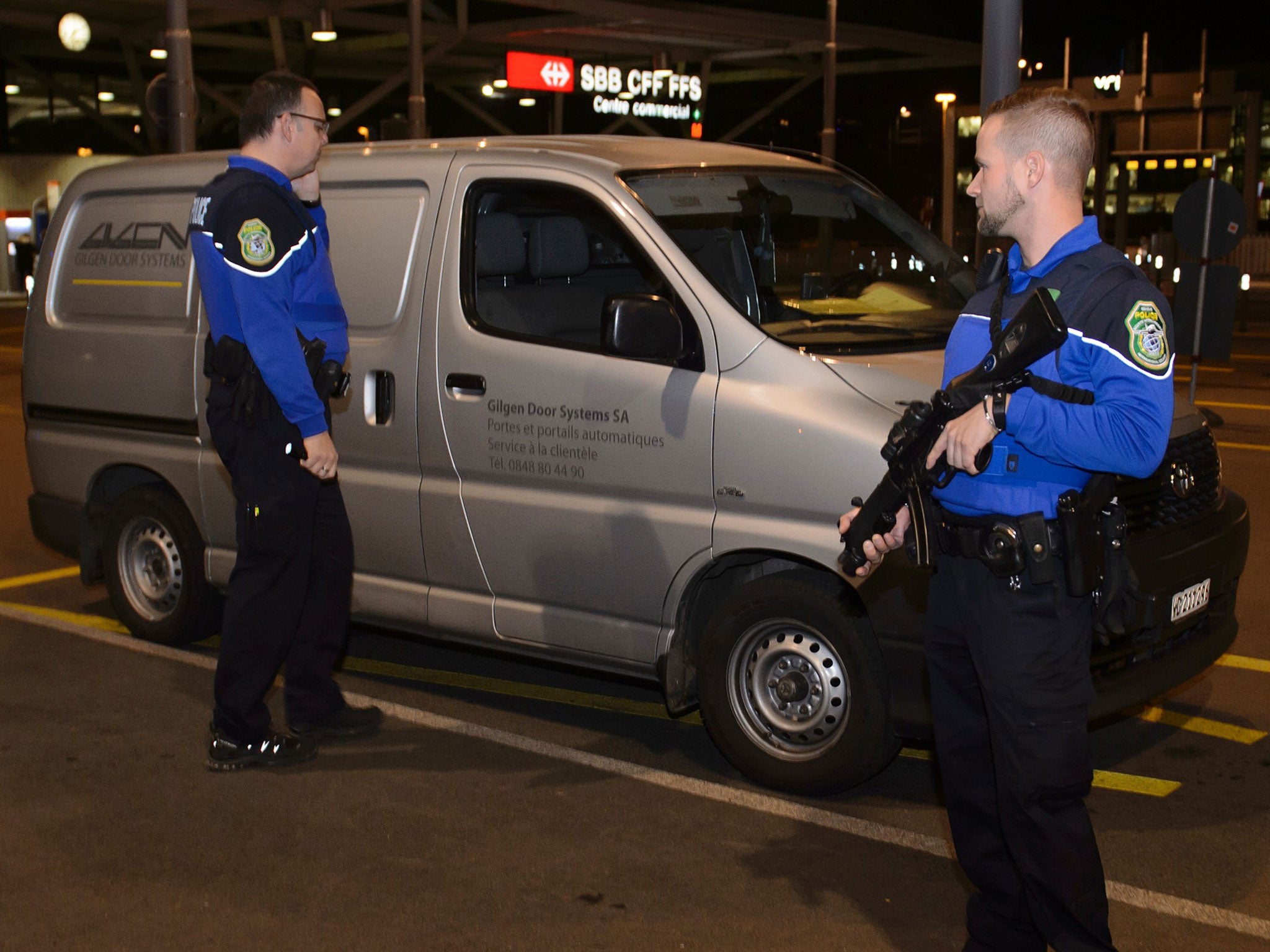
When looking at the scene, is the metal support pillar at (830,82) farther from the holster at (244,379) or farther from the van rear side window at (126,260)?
the holster at (244,379)

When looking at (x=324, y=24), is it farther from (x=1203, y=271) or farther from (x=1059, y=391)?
(x=1059, y=391)

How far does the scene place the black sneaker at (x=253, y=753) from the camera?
5.02m

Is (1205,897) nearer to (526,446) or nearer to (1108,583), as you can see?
(1108,583)

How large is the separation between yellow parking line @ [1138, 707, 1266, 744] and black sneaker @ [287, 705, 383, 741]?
9.35 ft

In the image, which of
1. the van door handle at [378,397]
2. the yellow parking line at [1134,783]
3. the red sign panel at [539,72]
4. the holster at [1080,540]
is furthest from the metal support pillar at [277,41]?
the holster at [1080,540]

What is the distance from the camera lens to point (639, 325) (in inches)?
181

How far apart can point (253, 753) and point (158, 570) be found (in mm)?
1763

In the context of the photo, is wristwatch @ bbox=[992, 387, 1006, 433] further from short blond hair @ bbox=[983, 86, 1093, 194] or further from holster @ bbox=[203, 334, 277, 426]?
holster @ bbox=[203, 334, 277, 426]

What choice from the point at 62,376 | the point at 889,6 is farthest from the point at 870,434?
the point at 889,6

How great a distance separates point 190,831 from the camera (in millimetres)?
4496

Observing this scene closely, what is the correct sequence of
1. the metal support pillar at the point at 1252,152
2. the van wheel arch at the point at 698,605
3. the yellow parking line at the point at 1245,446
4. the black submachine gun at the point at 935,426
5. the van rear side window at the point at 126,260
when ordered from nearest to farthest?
1. the black submachine gun at the point at 935,426
2. the van wheel arch at the point at 698,605
3. the van rear side window at the point at 126,260
4. the yellow parking line at the point at 1245,446
5. the metal support pillar at the point at 1252,152

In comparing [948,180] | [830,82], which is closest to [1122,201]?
[948,180]

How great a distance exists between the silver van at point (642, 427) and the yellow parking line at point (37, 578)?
181 cm

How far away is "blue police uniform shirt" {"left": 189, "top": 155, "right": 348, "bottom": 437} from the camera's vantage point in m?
4.66
